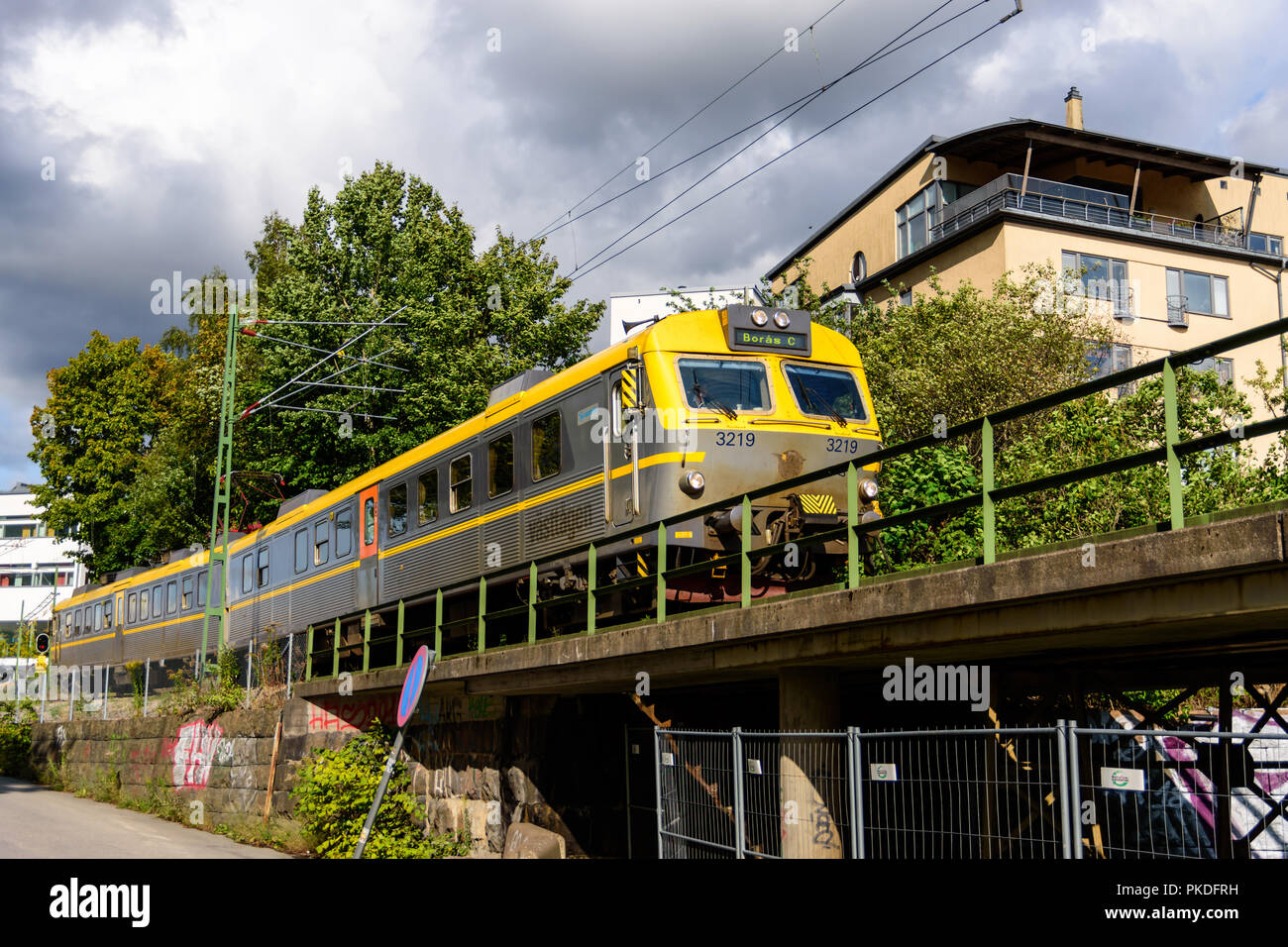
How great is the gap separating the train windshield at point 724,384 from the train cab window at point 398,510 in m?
7.20

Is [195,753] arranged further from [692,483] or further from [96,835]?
[692,483]

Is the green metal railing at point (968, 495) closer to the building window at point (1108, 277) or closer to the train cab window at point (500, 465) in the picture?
the train cab window at point (500, 465)

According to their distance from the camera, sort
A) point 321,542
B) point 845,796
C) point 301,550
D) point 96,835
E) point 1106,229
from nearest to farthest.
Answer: point 845,796 → point 96,835 → point 321,542 → point 301,550 → point 1106,229

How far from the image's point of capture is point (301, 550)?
23.5 meters

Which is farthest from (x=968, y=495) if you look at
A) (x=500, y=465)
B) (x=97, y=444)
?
(x=97, y=444)

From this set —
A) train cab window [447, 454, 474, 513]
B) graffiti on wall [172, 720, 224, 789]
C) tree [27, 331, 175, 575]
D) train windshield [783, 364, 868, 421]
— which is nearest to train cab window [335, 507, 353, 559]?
graffiti on wall [172, 720, 224, 789]

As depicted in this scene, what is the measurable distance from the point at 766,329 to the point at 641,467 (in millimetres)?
Answer: 2295

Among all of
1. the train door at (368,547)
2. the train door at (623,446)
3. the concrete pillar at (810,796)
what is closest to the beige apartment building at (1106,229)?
the train door at (368,547)

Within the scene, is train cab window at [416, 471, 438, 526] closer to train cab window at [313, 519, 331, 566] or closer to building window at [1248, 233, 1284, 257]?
train cab window at [313, 519, 331, 566]

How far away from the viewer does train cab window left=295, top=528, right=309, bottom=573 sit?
2316 cm

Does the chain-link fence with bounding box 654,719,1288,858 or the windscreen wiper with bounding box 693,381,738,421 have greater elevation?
the windscreen wiper with bounding box 693,381,738,421

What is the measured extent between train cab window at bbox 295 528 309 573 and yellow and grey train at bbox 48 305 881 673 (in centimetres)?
452
